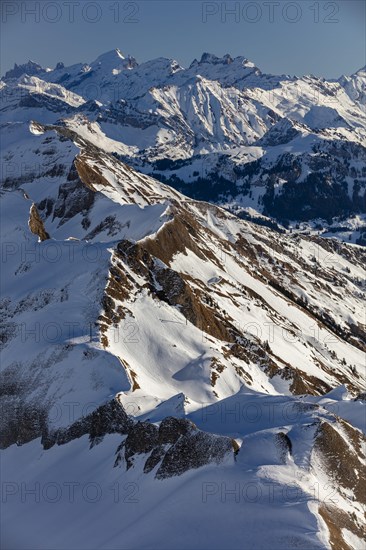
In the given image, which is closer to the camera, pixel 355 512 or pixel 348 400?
pixel 355 512

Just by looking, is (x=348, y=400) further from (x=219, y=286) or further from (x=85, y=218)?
(x=85, y=218)

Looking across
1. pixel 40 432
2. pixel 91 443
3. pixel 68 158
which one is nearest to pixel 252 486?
pixel 91 443

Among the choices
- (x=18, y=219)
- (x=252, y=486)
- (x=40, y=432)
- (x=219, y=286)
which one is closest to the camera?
(x=252, y=486)

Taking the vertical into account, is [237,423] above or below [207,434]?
below

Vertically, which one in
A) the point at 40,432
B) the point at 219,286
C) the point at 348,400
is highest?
the point at 40,432

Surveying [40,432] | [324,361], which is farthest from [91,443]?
[324,361]

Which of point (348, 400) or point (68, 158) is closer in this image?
point (348, 400)

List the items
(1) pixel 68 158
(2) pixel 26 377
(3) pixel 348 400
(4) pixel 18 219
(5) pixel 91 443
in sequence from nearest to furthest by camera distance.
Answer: (5) pixel 91 443
(2) pixel 26 377
(3) pixel 348 400
(4) pixel 18 219
(1) pixel 68 158

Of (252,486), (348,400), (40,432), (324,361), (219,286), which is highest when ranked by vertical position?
(252,486)

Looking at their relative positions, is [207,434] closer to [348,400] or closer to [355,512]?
[355,512]
